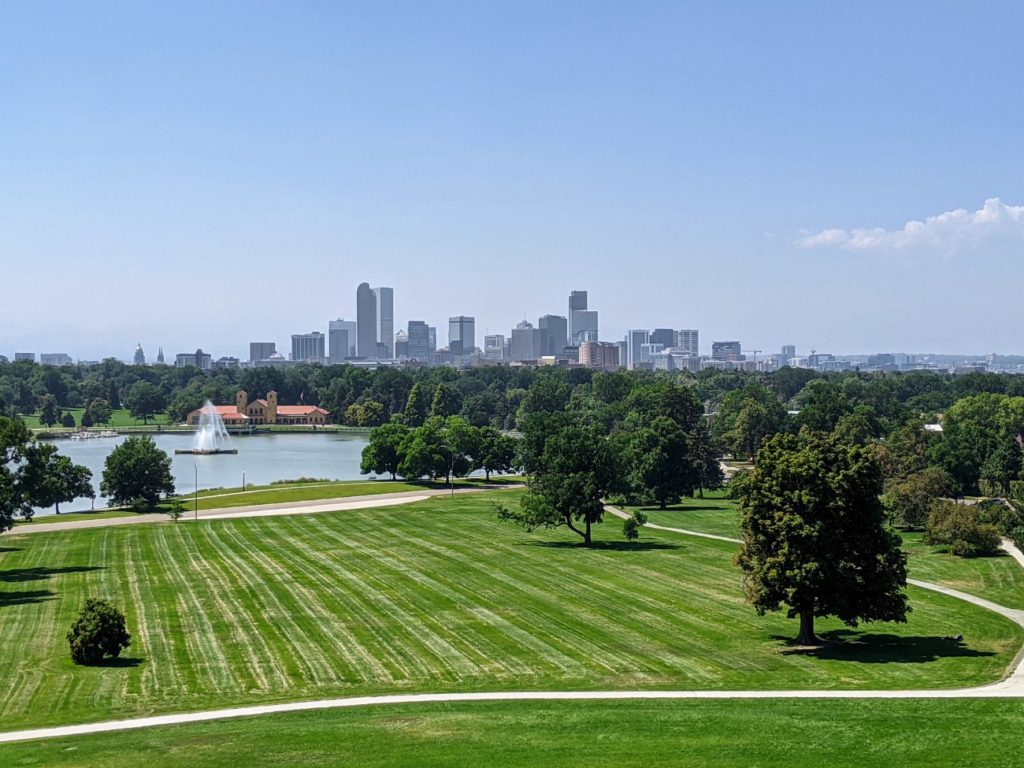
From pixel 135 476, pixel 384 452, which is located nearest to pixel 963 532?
Result: pixel 135 476

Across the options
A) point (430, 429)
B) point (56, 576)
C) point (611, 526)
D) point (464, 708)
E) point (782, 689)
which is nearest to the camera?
point (464, 708)

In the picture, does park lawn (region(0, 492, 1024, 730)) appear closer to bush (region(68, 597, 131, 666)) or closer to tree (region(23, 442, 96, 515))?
bush (region(68, 597, 131, 666))

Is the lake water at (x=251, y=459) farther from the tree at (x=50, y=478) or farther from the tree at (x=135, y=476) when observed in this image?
the tree at (x=135, y=476)

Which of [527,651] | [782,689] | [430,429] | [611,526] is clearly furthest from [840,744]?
[430,429]

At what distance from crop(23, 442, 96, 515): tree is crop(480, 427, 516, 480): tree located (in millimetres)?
37440

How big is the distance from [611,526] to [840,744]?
49353mm

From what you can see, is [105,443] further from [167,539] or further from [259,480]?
[167,539]

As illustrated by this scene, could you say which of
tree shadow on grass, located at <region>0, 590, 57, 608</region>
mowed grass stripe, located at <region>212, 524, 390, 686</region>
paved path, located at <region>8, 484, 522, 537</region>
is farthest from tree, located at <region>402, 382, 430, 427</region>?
tree shadow on grass, located at <region>0, 590, 57, 608</region>

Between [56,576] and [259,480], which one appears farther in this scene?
[259,480]

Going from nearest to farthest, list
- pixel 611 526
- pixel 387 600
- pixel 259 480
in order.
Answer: pixel 387 600 < pixel 611 526 < pixel 259 480

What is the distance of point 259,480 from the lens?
390ft

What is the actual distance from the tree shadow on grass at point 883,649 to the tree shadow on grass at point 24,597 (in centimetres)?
3211

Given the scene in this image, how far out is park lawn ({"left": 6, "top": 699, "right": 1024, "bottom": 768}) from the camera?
25.6 metres

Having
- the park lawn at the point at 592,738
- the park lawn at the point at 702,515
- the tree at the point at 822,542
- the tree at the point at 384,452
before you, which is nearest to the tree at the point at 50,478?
the tree at the point at 384,452
